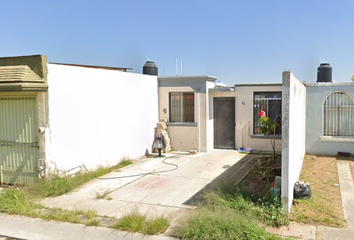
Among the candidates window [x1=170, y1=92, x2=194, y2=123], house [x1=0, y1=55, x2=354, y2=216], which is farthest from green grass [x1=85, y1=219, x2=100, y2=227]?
window [x1=170, y1=92, x2=194, y2=123]

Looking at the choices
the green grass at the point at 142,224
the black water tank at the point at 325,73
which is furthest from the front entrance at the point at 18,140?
the black water tank at the point at 325,73

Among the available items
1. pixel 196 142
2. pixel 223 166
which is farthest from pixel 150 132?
pixel 223 166

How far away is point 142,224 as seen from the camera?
6020mm

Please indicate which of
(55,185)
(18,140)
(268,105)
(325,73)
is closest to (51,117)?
(18,140)

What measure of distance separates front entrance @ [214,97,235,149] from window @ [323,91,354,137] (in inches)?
144

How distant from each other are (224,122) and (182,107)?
198cm

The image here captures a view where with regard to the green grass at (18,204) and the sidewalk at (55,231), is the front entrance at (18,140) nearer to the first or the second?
the green grass at (18,204)

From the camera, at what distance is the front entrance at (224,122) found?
45.8ft

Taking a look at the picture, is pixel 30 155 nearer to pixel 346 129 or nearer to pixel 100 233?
pixel 100 233

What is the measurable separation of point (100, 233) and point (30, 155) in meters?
3.95

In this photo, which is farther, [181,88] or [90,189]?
[181,88]

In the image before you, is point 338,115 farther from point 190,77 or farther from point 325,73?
point 190,77

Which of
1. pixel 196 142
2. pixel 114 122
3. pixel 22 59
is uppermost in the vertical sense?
pixel 22 59

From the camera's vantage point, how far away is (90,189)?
28.2ft
